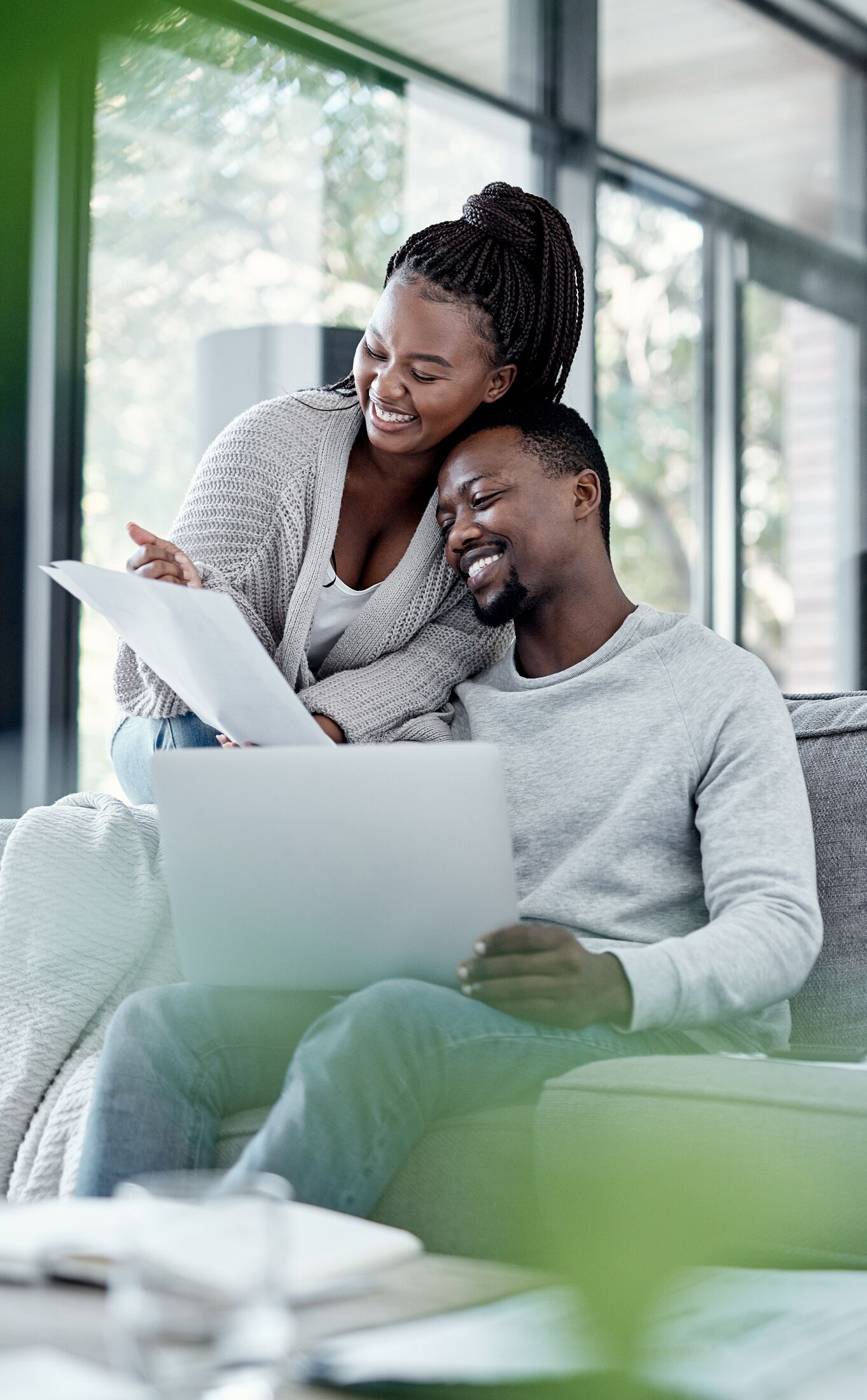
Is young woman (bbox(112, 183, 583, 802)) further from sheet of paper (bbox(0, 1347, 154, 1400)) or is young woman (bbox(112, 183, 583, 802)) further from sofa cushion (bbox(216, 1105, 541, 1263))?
sheet of paper (bbox(0, 1347, 154, 1400))

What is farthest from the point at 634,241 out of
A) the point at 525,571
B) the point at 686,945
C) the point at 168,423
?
the point at 686,945

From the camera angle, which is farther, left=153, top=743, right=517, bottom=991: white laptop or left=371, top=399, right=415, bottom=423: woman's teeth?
left=371, top=399, right=415, bottom=423: woman's teeth

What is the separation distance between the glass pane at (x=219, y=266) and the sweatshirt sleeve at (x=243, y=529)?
107 centimetres

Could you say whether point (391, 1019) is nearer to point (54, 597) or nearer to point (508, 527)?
point (508, 527)

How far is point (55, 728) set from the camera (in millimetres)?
3285

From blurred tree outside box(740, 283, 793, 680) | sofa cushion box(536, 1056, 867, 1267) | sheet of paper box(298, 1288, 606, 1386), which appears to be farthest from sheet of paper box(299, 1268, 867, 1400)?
blurred tree outside box(740, 283, 793, 680)

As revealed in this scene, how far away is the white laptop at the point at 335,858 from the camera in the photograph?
107cm

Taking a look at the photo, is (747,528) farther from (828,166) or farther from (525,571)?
(525,571)

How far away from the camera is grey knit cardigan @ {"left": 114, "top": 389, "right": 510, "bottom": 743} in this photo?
1.62 metres

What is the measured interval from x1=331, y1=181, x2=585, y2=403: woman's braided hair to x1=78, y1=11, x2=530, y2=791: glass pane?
1100 mm

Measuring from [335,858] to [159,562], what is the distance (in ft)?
1.71

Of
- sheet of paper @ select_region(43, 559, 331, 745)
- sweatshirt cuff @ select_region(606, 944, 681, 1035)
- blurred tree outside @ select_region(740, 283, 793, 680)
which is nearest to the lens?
sweatshirt cuff @ select_region(606, 944, 681, 1035)

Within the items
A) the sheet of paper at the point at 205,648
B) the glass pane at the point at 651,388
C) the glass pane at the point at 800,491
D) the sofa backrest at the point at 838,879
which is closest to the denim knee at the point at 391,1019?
the sheet of paper at the point at 205,648

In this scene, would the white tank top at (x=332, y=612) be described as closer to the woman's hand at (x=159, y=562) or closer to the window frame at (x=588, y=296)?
the woman's hand at (x=159, y=562)
